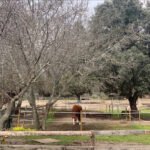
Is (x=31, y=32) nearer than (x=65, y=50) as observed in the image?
Yes

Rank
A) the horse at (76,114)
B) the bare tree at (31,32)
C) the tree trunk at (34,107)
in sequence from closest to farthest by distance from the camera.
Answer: the bare tree at (31,32)
the tree trunk at (34,107)
the horse at (76,114)

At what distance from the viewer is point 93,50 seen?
71.7ft

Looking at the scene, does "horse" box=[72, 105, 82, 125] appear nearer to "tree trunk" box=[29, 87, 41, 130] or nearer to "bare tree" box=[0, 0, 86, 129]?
"tree trunk" box=[29, 87, 41, 130]

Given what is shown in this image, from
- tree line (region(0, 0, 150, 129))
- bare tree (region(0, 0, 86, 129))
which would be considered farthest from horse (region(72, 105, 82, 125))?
bare tree (region(0, 0, 86, 129))

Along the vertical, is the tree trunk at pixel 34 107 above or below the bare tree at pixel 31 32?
below

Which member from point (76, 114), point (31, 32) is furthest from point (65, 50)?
point (76, 114)

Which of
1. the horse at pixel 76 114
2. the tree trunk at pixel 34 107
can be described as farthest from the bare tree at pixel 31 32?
the horse at pixel 76 114

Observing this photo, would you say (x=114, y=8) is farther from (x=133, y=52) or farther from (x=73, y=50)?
(x=73, y=50)

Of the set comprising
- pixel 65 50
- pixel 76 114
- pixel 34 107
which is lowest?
pixel 76 114

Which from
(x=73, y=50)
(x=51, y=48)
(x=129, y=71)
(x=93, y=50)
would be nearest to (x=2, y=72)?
(x=51, y=48)

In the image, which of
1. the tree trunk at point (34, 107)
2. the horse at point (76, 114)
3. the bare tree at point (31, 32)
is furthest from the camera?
the horse at point (76, 114)

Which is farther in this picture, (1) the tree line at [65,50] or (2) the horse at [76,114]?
(2) the horse at [76,114]

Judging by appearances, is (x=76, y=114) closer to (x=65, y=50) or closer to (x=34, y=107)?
(x=34, y=107)

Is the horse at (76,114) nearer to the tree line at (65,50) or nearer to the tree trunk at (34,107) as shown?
the tree line at (65,50)
